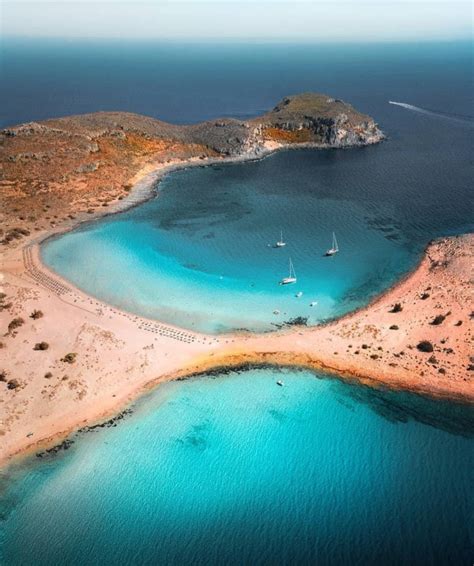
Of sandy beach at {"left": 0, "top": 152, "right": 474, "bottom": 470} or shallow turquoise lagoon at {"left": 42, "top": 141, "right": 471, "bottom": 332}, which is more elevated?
shallow turquoise lagoon at {"left": 42, "top": 141, "right": 471, "bottom": 332}

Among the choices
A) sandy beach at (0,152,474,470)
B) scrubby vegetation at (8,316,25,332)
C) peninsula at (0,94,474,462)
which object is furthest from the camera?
scrubby vegetation at (8,316,25,332)

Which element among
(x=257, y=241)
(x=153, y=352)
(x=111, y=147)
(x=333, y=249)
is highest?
(x=111, y=147)

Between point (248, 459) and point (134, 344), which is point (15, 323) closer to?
point (134, 344)

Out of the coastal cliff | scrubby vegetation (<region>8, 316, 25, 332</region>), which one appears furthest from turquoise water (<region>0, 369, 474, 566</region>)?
the coastal cliff

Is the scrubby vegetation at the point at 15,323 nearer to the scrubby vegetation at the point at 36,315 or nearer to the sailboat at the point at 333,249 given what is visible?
the scrubby vegetation at the point at 36,315

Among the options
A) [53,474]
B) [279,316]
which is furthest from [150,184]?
[53,474]

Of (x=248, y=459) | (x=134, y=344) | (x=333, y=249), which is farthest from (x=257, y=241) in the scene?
(x=248, y=459)

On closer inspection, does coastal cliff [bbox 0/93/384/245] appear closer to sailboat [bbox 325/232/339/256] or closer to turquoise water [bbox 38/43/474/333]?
turquoise water [bbox 38/43/474/333]
